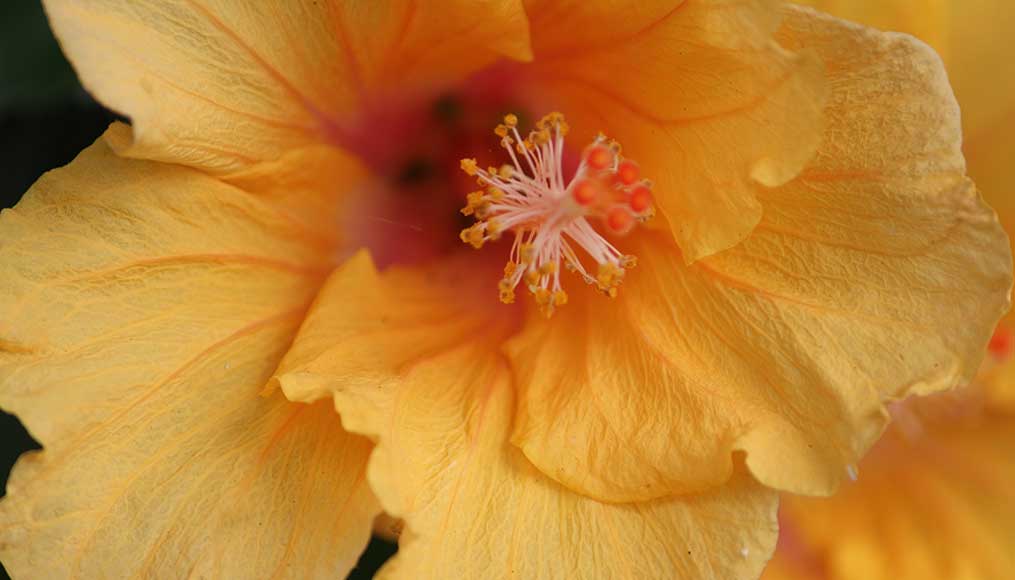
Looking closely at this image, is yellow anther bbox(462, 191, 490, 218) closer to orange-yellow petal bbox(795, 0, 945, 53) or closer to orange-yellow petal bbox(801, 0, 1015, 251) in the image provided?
orange-yellow petal bbox(795, 0, 945, 53)

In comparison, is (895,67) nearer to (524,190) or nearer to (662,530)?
(524,190)

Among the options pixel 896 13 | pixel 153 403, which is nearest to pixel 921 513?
pixel 896 13

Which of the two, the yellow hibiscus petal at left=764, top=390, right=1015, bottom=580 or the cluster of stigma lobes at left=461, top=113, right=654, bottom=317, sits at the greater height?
the cluster of stigma lobes at left=461, top=113, right=654, bottom=317

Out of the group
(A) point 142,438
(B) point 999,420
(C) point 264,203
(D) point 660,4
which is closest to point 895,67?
(D) point 660,4

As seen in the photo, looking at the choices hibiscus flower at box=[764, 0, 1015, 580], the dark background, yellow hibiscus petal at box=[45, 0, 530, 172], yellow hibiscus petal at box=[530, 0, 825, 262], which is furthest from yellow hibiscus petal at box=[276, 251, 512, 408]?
hibiscus flower at box=[764, 0, 1015, 580]

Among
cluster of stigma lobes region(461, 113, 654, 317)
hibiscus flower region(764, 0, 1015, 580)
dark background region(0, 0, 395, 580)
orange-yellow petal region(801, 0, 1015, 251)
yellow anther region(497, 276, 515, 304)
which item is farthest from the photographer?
dark background region(0, 0, 395, 580)
